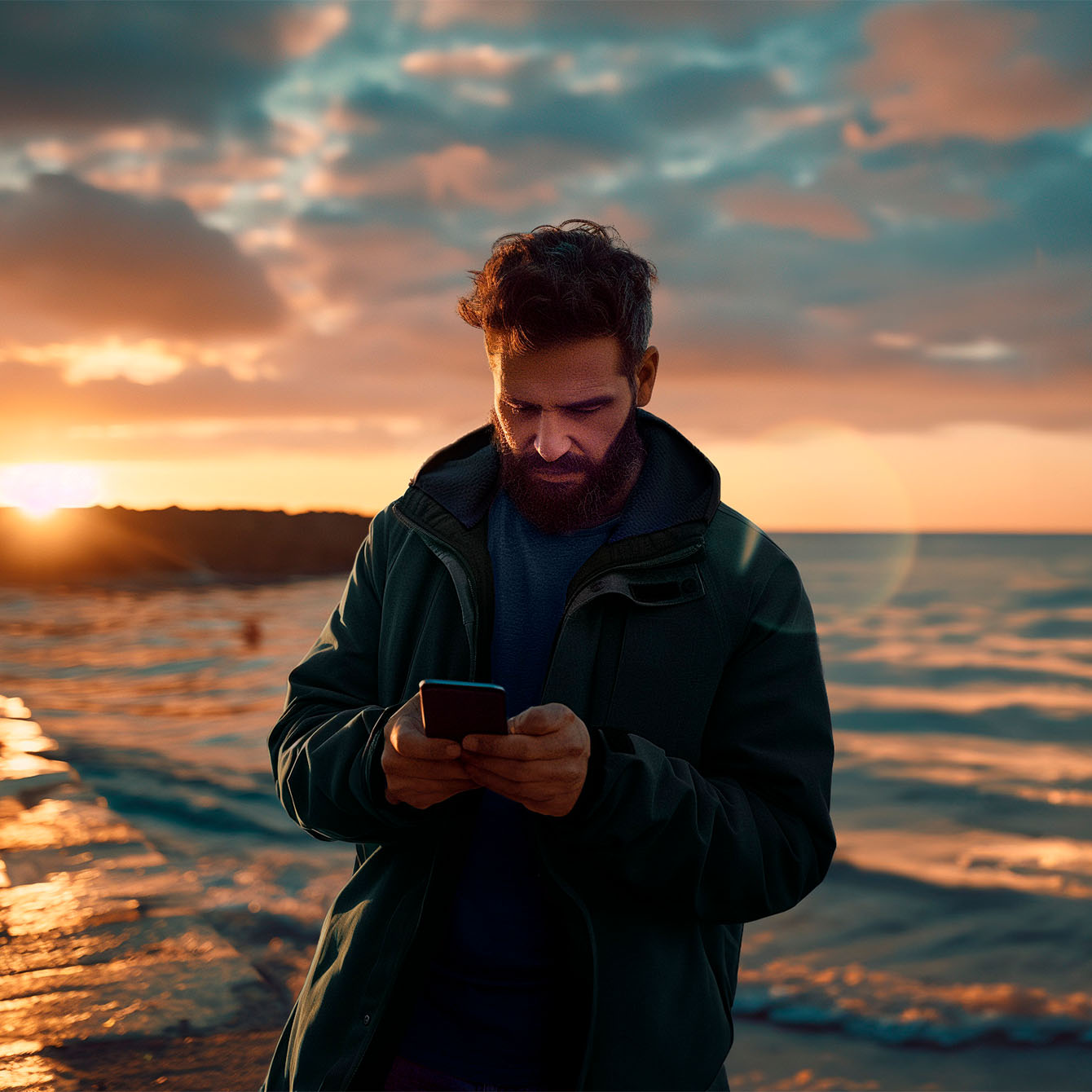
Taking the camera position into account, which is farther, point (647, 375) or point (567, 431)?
point (647, 375)

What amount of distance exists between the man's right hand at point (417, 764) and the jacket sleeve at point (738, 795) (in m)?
0.23

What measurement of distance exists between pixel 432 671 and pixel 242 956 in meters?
3.62

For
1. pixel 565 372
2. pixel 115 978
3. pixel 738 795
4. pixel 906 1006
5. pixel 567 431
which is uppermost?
pixel 565 372

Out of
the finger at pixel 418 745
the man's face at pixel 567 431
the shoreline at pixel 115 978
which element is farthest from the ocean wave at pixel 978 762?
the finger at pixel 418 745

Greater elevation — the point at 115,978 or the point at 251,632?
the point at 251,632

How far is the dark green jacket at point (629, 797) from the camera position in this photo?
71.8 inches

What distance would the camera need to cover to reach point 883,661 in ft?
72.1

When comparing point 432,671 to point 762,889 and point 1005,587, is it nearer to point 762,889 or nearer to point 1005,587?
point 762,889

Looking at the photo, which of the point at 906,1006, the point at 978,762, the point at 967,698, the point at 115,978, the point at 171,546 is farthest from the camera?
the point at 171,546

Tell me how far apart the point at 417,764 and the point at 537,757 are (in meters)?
0.24

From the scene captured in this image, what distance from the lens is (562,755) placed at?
1.65m

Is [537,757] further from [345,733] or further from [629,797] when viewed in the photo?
[345,733]

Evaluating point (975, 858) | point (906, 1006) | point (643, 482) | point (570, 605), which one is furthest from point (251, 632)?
point (570, 605)

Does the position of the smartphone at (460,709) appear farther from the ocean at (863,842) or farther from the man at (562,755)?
the ocean at (863,842)
